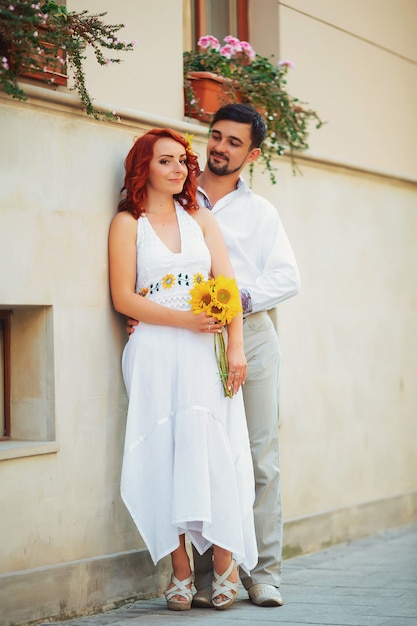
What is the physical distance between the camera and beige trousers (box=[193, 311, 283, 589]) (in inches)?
221

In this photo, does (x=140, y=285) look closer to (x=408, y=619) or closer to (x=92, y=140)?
(x=92, y=140)

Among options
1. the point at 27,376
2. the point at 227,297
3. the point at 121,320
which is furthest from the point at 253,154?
the point at 27,376

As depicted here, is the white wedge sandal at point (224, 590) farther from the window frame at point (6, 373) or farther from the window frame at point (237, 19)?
the window frame at point (237, 19)

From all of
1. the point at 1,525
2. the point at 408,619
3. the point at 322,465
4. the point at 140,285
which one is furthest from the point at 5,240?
the point at 322,465

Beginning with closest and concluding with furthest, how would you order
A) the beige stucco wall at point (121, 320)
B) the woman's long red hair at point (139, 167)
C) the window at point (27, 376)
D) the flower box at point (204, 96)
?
the beige stucco wall at point (121, 320)
the window at point (27, 376)
the woman's long red hair at point (139, 167)
the flower box at point (204, 96)

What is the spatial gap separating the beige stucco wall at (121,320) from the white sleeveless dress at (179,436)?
22 cm

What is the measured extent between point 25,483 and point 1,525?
0.73 ft

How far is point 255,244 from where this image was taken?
5.84 m

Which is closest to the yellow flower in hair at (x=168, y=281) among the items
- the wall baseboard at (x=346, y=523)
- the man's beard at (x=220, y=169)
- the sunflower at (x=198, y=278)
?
the sunflower at (x=198, y=278)

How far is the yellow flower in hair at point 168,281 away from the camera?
5324 millimetres

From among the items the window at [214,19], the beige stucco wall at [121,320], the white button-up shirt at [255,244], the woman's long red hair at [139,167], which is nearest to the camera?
the beige stucco wall at [121,320]

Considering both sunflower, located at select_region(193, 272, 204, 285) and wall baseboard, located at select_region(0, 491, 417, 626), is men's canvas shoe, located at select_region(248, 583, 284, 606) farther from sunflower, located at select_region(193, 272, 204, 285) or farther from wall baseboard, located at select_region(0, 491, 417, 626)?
sunflower, located at select_region(193, 272, 204, 285)

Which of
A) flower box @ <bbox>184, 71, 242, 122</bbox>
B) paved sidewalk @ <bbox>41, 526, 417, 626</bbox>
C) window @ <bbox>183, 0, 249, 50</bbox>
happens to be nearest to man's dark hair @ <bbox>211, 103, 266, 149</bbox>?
flower box @ <bbox>184, 71, 242, 122</bbox>

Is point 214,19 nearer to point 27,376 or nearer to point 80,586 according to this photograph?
point 27,376
